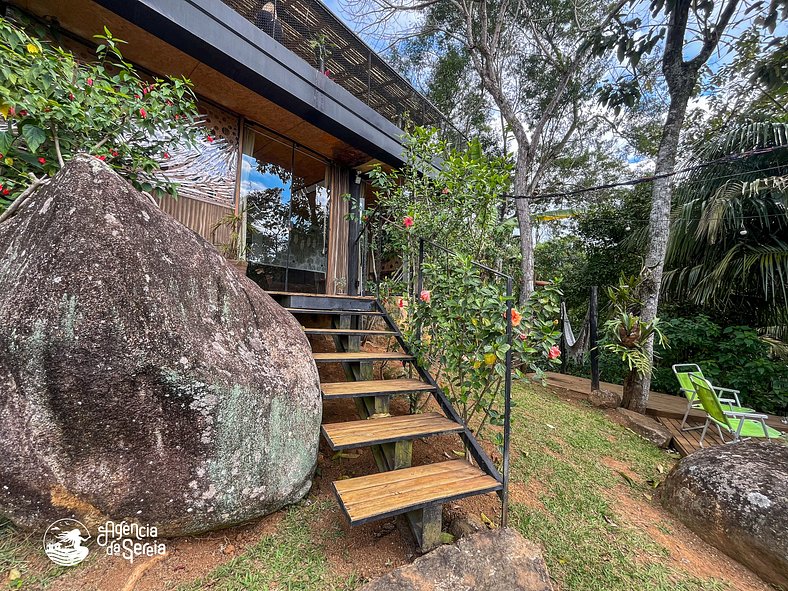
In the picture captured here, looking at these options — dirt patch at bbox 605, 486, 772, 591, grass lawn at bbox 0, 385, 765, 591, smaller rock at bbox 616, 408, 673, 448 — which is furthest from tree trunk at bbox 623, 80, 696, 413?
dirt patch at bbox 605, 486, 772, 591

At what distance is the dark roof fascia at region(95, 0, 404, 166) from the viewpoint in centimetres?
271

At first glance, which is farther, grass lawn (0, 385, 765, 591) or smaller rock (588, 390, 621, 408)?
smaller rock (588, 390, 621, 408)

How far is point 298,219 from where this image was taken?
4.95 metres

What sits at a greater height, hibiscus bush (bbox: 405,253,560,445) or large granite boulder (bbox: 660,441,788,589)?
hibiscus bush (bbox: 405,253,560,445)

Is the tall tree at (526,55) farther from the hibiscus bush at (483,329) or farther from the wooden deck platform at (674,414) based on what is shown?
the hibiscus bush at (483,329)

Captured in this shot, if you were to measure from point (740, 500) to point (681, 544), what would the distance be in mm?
478

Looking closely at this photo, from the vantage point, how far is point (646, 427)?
395 centimetres

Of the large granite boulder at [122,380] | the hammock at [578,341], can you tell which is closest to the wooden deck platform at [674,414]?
the hammock at [578,341]

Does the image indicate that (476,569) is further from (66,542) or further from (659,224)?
(659,224)

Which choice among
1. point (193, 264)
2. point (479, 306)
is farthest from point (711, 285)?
point (193, 264)

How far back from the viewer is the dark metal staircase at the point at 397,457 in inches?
65.1

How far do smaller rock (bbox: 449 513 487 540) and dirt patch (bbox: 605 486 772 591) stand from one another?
1.19 meters

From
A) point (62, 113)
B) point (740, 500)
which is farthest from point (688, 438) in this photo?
point (62, 113)
